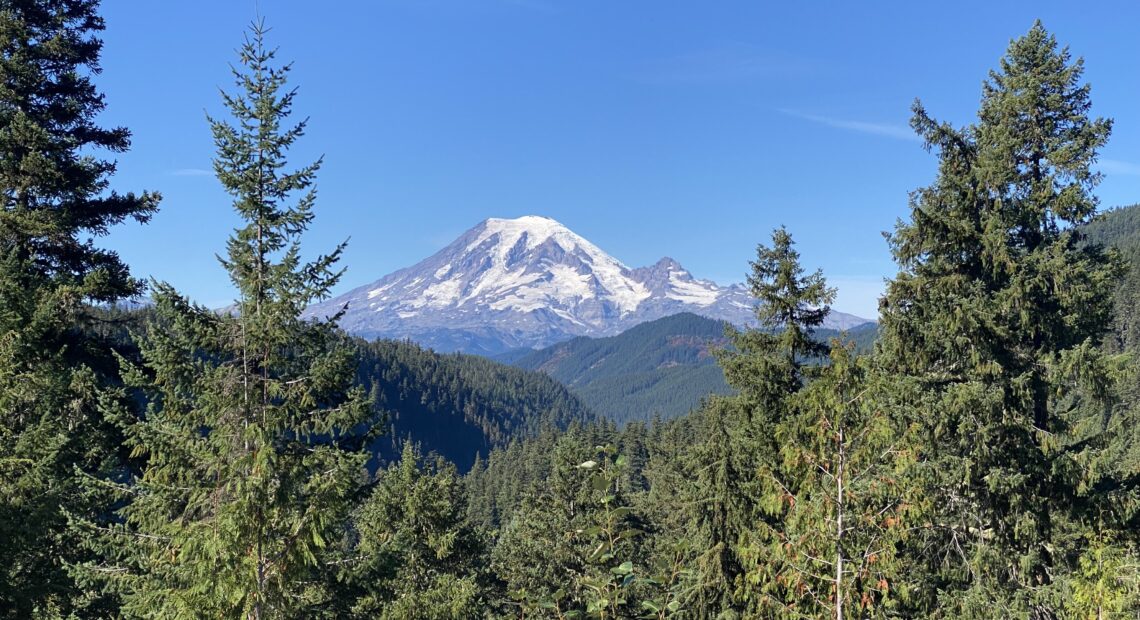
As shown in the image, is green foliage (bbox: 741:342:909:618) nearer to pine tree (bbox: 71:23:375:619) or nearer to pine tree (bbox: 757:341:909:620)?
pine tree (bbox: 757:341:909:620)

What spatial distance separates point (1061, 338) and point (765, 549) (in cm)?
880

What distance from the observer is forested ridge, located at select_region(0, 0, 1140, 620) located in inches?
321

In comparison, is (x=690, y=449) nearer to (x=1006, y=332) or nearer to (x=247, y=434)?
(x=1006, y=332)

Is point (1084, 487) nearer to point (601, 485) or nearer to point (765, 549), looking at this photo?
point (765, 549)

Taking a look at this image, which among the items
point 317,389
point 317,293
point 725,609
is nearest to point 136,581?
point 317,389

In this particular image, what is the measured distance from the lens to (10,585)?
27.8 feet

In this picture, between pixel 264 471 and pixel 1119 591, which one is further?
pixel 1119 591

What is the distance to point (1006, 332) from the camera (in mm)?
12789

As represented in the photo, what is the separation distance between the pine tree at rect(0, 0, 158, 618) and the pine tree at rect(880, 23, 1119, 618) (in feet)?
44.6

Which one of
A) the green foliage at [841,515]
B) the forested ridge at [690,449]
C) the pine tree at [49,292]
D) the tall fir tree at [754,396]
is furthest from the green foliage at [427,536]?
the green foliage at [841,515]

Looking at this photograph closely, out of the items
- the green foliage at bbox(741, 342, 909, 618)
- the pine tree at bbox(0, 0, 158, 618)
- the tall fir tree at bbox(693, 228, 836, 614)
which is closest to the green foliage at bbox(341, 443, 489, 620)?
the tall fir tree at bbox(693, 228, 836, 614)

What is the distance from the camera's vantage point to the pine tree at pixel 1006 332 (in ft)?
40.7

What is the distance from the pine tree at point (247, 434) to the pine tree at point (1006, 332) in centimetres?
1005

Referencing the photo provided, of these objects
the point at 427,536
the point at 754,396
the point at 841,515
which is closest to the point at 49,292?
the point at 841,515
